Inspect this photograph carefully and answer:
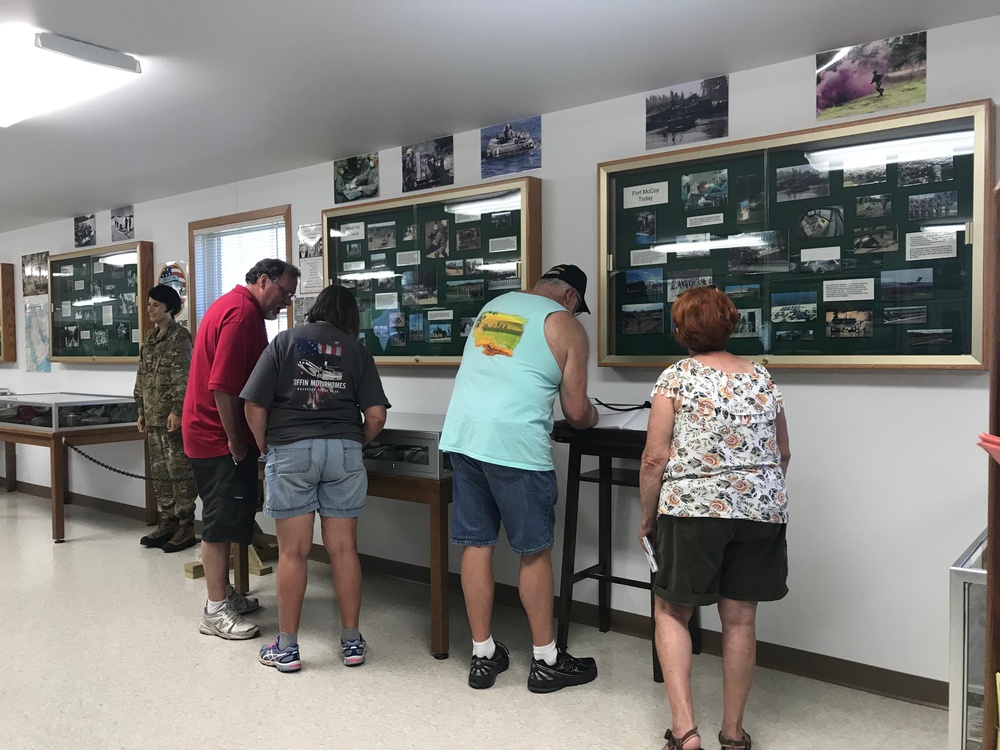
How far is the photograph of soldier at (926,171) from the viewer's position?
8.63 ft

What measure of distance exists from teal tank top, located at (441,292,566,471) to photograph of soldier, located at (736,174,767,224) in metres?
0.84

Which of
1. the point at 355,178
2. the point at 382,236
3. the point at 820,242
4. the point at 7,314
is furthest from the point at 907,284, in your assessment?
the point at 7,314

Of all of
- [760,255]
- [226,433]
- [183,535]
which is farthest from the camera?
[183,535]

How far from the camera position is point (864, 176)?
2.80 metres

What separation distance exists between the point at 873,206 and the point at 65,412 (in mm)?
4821

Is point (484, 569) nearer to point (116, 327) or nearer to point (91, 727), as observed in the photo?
point (91, 727)

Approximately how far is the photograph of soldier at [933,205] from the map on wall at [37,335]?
628cm

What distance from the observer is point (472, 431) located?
9.12 ft

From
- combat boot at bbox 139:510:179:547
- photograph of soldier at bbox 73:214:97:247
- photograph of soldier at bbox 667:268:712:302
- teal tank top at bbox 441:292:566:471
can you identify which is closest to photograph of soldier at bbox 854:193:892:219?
photograph of soldier at bbox 667:268:712:302

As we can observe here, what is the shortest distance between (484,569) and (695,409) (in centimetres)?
109

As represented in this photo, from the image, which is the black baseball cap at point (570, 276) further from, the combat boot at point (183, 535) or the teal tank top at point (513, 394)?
the combat boot at point (183, 535)

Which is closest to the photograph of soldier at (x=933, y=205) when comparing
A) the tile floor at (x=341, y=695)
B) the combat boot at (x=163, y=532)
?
the tile floor at (x=341, y=695)

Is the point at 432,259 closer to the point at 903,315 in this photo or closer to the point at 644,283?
the point at 644,283

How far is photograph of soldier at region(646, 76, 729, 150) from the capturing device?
3133 millimetres
